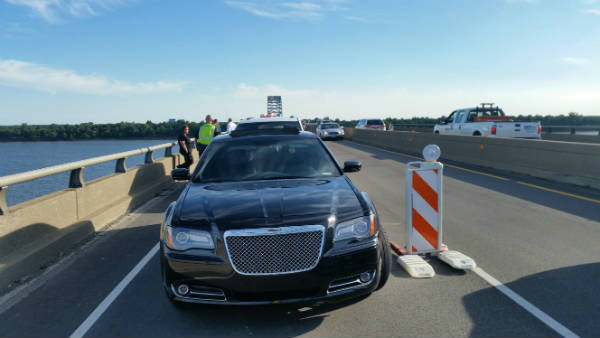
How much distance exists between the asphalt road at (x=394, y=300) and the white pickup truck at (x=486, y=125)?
585 inches

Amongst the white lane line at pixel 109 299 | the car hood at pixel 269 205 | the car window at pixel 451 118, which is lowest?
the white lane line at pixel 109 299

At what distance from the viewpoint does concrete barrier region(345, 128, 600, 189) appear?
12438mm

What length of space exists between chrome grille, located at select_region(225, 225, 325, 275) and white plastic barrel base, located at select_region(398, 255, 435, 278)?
186cm

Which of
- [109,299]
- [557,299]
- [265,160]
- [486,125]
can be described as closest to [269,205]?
[265,160]

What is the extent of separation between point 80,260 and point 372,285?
4.08m

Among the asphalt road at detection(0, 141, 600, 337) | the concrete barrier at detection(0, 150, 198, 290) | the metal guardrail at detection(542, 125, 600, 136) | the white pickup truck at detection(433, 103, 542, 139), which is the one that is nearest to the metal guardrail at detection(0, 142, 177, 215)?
the concrete barrier at detection(0, 150, 198, 290)

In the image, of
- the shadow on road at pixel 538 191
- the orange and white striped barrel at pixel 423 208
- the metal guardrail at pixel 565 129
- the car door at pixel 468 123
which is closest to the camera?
the orange and white striped barrel at pixel 423 208

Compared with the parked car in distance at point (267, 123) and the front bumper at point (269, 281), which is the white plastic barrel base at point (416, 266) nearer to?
the front bumper at point (269, 281)

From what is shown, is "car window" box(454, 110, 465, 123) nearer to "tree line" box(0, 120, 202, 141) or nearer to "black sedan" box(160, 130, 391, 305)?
"tree line" box(0, 120, 202, 141)

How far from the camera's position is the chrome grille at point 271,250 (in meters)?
3.88

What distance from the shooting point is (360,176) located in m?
15.3

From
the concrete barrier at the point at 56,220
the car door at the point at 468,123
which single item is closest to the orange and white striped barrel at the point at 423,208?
the concrete barrier at the point at 56,220

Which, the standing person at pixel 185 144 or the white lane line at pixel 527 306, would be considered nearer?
the white lane line at pixel 527 306

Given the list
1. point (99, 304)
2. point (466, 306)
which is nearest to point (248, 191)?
point (99, 304)
